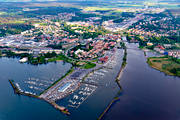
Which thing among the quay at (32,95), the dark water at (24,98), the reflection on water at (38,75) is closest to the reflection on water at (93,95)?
the quay at (32,95)

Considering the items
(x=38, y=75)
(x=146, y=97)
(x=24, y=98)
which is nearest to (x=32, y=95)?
(x=24, y=98)

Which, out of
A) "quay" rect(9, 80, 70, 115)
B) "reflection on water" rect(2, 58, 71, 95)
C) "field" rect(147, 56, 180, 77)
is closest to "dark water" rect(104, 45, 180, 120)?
"field" rect(147, 56, 180, 77)

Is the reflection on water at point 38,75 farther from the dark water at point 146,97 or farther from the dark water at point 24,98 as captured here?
the dark water at point 146,97

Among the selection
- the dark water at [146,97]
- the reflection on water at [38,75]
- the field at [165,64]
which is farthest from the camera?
the field at [165,64]

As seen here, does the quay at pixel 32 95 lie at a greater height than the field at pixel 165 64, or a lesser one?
lesser

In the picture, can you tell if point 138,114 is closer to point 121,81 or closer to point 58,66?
point 121,81
